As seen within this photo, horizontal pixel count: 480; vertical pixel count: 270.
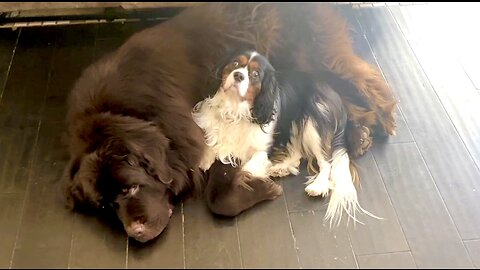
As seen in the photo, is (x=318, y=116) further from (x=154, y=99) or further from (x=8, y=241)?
(x=8, y=241)

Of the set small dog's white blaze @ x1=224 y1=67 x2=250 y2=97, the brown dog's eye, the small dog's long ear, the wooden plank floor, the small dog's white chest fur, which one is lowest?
the wooden plank floor

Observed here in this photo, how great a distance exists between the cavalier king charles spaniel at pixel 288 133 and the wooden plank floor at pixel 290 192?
0.06m

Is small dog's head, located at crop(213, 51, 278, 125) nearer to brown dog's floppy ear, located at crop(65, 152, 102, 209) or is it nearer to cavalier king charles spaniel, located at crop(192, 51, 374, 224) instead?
cavalier king charles spaniel, located at crop(192, 51, 374, 224)

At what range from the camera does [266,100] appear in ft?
6.86

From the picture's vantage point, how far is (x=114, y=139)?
189 cm

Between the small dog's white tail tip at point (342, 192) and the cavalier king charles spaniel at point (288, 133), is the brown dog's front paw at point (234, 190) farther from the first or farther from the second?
the small dog's white tail tip at point (342, 192)

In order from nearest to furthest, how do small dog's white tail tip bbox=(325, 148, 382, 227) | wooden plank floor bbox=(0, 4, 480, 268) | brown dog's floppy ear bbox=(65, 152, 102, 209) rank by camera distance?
1. brown dog's floppy ear bbox=(65, 152, 102, 209)
2. wooden plank floor bbox=(0, 4, 480, 268)
3. small dog's white tail tip bbox=(325, 148, 382, 227)

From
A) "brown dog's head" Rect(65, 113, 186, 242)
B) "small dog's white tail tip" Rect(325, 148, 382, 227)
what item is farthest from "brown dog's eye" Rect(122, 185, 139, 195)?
"small dog's white tail tip" Rect(325, 148, 382, 227)

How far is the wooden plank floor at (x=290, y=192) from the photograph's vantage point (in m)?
2.00

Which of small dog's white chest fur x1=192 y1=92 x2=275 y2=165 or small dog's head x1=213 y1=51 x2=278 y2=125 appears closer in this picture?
small dog's head x1=213 y1=51 x2=278 y2=125

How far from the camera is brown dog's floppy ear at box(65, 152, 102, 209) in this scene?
1860 millimetres

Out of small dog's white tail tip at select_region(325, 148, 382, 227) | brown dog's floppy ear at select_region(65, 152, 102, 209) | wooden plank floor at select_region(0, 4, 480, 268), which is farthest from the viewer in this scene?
small dog's white tail tip at select_region(325, 148, 382, 227)

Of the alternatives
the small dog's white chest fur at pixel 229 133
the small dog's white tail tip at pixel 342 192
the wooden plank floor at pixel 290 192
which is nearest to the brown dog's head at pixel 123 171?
the wooden plank floor at pixel 290 192

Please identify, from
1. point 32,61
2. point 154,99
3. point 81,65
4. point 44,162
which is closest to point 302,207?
point 154,99
